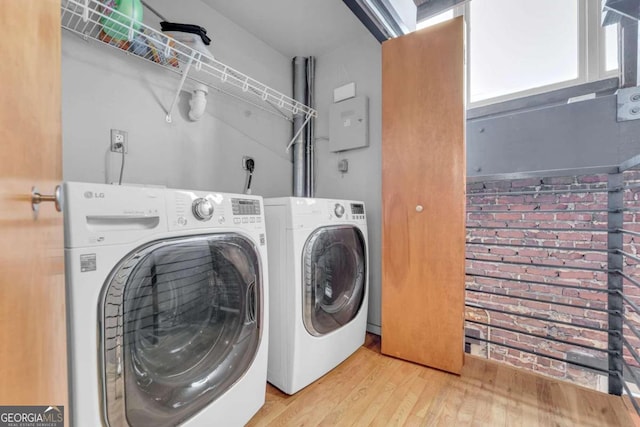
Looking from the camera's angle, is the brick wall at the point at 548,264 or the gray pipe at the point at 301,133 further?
the gray pipe at the point at 301,133

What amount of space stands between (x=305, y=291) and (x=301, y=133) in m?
1.52

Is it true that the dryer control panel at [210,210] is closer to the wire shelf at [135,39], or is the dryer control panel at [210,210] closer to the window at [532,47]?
the wire shelf at [135,39]

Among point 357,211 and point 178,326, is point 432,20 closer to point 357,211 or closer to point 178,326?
point 357,211

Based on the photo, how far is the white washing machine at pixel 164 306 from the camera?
707mm

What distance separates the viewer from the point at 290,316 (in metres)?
1.34

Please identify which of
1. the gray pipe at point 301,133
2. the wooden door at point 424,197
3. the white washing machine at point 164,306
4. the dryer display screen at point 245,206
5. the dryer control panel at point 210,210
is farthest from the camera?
the gray pipe at point 301,133

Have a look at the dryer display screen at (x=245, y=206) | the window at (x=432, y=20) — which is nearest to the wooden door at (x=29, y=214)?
the dryer display screen at (x=245, y=206)

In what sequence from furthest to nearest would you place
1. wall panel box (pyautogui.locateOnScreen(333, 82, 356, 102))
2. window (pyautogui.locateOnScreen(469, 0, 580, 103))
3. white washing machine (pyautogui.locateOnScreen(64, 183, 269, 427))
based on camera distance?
wall panel box (pyautogui.locateOnScreen(333, 82, 356, 102))
window (pyautogui.locateOnScreen(469, 0, 580, 103))
white washing machine (pyautogui.locateOnScreen(64, 183, 269, 427))

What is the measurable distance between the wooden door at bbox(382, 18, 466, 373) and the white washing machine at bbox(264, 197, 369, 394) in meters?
0.34

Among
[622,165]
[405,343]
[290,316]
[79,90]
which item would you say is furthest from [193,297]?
[622,165]

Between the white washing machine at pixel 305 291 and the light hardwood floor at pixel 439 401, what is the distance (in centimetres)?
11

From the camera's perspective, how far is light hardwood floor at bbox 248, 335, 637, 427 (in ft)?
3.99

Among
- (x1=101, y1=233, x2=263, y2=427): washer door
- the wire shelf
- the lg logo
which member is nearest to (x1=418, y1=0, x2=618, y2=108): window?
the wire shelf

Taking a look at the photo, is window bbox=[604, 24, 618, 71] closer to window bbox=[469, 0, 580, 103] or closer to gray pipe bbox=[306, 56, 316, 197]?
window bbox=[469, 0, 580, 103]
